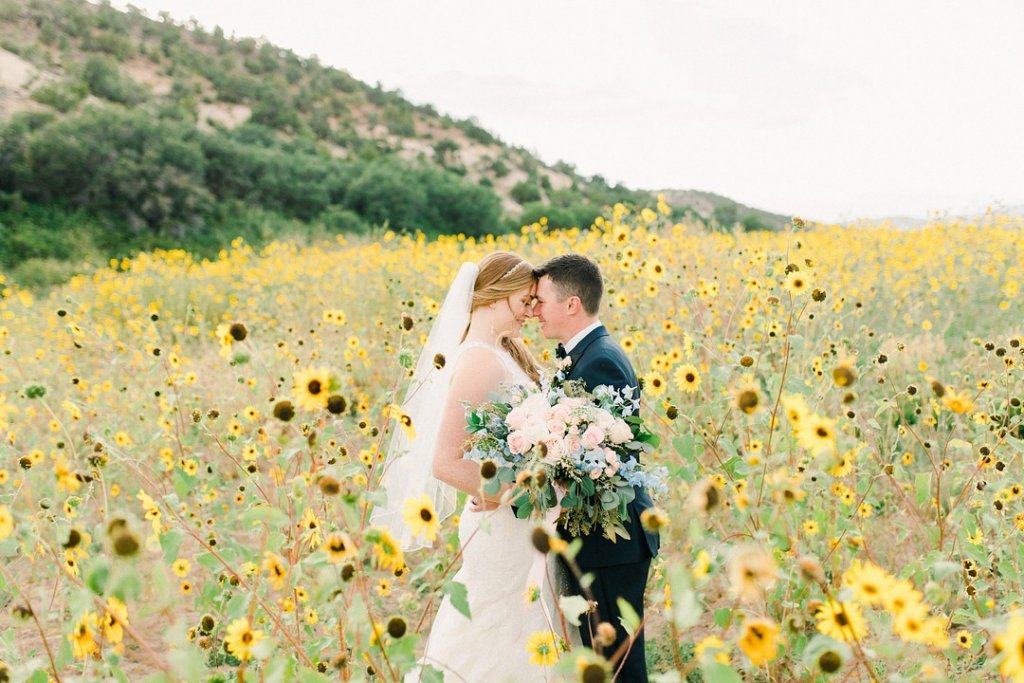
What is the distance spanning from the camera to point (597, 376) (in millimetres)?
2771

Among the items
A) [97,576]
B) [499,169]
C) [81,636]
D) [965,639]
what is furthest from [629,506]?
[499,169]

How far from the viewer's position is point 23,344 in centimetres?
783

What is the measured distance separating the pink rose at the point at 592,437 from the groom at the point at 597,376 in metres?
0.46

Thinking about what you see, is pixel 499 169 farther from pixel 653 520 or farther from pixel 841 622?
pixel 841 622

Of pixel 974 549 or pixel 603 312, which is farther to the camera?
pixel 603 312

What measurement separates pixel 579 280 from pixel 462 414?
0.78m

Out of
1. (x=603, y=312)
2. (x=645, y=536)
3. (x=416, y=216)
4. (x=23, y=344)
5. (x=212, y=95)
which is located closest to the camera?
(x=645, y=536)

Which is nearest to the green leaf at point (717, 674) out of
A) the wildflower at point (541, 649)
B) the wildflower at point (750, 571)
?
the wildflower at point (750, 571)

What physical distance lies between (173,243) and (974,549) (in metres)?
20.3

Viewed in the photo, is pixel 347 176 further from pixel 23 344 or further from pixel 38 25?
pixel 38 25

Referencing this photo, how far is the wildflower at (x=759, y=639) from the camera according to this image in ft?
3.42

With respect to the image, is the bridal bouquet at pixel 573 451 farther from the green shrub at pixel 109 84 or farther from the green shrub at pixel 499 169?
the green shrub at pixel 499 169

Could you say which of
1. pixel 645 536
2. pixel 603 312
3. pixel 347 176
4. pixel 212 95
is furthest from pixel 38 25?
pixel 645 536

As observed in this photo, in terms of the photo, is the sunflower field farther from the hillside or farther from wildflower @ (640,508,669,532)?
the hillside
